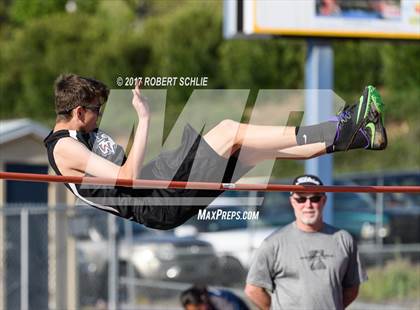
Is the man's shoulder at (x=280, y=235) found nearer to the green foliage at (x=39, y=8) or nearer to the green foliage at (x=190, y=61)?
the green foliage at (x=190, y=61)

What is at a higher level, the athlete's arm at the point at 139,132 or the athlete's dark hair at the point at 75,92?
the athlete's dark hair at the point at 75,92

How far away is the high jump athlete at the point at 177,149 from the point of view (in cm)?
619

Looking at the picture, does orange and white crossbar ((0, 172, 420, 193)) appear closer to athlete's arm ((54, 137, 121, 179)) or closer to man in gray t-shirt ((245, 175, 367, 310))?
athlete's arm ((54, 137, 121, 179))

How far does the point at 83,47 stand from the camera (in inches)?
1358

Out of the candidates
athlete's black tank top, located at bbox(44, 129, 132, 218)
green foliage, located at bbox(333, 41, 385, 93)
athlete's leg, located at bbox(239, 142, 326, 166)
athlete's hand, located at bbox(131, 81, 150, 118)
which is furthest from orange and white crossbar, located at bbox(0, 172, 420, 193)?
green foliage, located at bbox(333, 41, 385, 93)

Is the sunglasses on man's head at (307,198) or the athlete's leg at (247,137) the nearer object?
the athlete's leg at (247,137)

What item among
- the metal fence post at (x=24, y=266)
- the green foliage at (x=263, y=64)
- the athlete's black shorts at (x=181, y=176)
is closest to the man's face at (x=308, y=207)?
the athlete's black shorts at (x=181, y=176)

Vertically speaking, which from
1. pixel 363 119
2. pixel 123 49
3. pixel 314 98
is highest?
pixel 123 49

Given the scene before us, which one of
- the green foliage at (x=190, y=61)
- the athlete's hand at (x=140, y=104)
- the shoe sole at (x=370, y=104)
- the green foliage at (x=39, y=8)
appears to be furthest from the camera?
the green foliage at (x=39, y=8)

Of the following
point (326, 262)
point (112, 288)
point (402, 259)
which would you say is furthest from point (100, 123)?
point (402, 259)

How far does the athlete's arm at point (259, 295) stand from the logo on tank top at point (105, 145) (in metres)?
1.45

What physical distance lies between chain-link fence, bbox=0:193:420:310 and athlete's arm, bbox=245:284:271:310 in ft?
3.38

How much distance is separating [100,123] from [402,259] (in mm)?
8294

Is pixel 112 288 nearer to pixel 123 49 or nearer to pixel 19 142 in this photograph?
pixel 19 142
